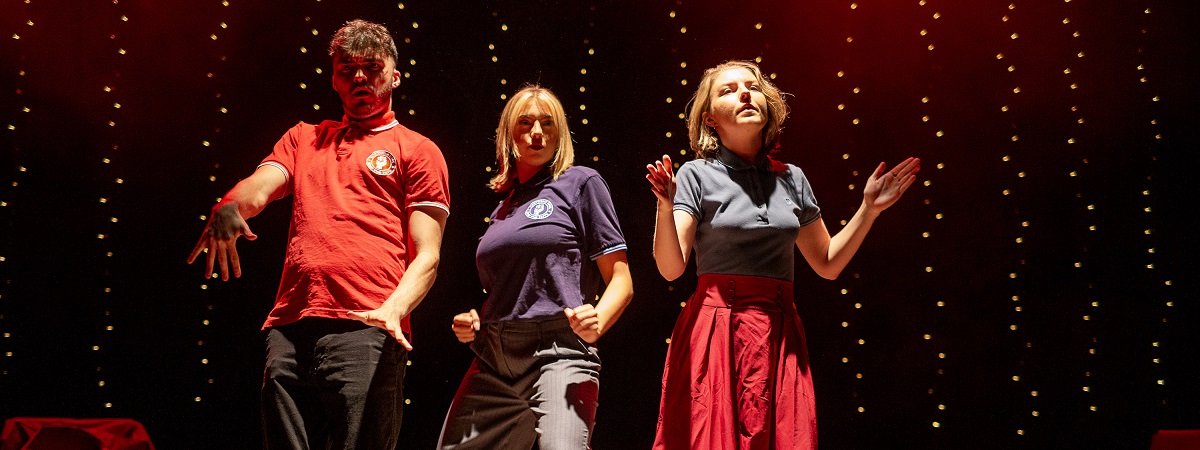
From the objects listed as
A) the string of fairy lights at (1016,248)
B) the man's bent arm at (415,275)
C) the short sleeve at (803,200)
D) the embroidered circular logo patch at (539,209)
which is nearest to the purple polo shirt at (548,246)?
the embroidered circular logo patch at (539,209)

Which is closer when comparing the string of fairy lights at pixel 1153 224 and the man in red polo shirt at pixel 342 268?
the man in red polo shirt at pixel 342 268

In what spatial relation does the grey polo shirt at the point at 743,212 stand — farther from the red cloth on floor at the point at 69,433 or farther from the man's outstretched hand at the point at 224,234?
the red cloth on floor at the point at 69,433

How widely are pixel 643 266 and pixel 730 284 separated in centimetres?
85

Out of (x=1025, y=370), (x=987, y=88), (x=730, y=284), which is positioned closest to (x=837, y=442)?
(x=1025, y=370)

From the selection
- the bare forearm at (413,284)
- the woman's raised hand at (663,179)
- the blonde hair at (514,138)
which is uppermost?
the blonde hair at (514,138)

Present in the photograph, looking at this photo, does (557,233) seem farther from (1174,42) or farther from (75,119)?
(1174,42)

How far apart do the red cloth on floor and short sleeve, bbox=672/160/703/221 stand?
5.68 feet

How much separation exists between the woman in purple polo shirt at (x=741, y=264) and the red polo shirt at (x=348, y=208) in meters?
0.60

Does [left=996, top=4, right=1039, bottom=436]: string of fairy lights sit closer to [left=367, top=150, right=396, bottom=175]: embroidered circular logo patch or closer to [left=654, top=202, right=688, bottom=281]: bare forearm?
[left=654, top=202, right=688, bottom=281]: bare forearm

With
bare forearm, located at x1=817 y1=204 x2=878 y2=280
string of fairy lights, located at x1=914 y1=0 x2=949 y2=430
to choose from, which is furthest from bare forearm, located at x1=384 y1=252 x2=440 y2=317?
string of fairy lights, located at x1=914 y1=0 x2=949 y2=430

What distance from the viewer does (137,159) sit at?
2869 millimetres

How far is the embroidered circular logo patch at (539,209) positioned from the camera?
228 centimetres

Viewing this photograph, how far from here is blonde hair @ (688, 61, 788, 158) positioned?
2.48 m

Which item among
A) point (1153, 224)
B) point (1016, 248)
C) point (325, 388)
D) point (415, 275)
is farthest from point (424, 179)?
point (1153, 224)
